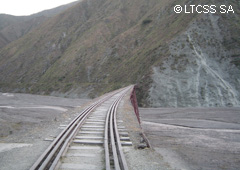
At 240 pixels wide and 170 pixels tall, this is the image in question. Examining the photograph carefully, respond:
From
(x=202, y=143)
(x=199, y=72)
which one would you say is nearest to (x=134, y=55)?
(x=199, y=72)

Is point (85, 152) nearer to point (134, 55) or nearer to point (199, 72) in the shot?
point (199, 72)

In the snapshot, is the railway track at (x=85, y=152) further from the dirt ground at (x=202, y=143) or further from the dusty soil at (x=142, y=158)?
the dirt ground at (x=202, y=143)

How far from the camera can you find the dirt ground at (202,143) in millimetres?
7887

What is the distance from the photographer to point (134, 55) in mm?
53406

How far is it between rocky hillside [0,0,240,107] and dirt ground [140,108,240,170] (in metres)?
9.41

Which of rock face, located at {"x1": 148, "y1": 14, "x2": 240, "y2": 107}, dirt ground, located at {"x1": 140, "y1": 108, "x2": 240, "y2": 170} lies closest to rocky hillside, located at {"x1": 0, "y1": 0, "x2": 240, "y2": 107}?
rock face, located at {"x1": 148, "y1": 14, "x2": 240, "y2": 107}

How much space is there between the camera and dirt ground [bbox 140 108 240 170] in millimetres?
7887

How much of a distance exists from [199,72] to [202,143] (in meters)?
24.2

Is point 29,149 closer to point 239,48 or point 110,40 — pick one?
point 239,48

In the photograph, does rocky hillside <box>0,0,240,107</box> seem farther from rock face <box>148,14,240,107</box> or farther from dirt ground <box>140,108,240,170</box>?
dirt ground <box>140,108,240,170</box>

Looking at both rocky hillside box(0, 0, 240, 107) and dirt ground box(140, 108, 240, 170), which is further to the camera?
rocky hillside box(0, 0, 240, 107)

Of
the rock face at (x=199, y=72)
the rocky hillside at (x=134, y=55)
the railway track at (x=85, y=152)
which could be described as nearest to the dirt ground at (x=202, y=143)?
the railway track at (x=85, y=152)

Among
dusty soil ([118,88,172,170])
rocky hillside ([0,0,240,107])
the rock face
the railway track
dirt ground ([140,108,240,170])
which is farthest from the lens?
rocky hillside ([0,0,240,107])

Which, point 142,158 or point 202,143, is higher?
point 142,158
